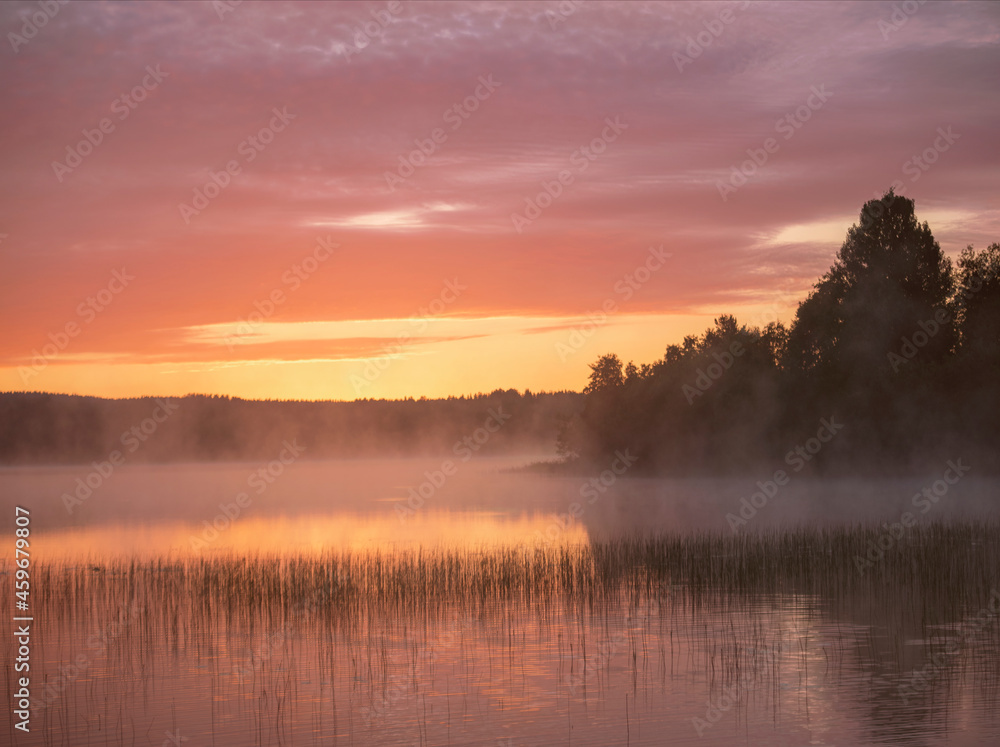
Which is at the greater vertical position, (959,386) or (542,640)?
(959,386)

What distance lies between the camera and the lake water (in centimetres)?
1154

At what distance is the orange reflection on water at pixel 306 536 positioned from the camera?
28.5 meters

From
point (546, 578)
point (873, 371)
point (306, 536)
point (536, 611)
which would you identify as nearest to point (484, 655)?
point (536, 611)

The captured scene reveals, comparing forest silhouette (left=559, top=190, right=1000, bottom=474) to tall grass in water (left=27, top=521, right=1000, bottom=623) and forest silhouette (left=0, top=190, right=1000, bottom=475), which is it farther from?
tall grass in water (left=27, top=521, right=1000, bottom=623)

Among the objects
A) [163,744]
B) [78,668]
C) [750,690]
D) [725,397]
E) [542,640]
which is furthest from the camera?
[725,397]

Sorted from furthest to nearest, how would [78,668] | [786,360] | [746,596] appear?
[786,360]
[746,596]
[78,668]

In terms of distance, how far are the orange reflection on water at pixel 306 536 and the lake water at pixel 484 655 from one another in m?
0.52

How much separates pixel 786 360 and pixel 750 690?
51.8 meters

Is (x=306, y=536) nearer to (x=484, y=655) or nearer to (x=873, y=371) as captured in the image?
Answer: (x=484, y=655)

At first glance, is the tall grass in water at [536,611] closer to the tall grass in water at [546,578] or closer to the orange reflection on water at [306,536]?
the tall grass in water at [546,578]

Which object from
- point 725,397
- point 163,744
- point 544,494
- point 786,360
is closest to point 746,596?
point 163,744

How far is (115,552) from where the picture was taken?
1119 inches

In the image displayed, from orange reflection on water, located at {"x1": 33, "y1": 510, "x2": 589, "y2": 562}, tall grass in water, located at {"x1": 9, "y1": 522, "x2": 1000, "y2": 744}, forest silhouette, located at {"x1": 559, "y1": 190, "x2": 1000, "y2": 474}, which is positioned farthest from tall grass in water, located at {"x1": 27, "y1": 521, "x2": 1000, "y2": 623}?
forest silhouette, located at {"x1": 559, "y1": 190, "x2": 1000, "y2": 474}

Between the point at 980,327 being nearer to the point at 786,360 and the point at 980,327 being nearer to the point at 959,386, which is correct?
the point at 959,386
